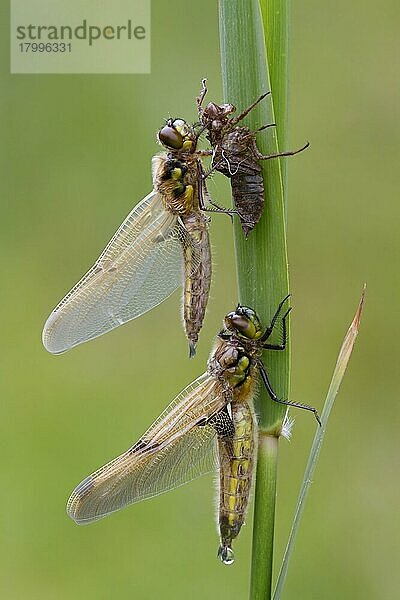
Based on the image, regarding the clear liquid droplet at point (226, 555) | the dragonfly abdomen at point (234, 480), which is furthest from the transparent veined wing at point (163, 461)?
the clear liquid droplet at point (226, 555)

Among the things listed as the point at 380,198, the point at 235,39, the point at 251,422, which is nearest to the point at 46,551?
the point at 251,422

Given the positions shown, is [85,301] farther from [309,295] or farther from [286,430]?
[309,295]

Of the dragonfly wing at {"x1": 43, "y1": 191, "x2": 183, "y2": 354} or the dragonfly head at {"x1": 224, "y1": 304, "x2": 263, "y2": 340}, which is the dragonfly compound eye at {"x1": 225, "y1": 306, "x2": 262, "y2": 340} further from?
the dragonfly wing at {"x1": 43, "y1": 191, "x2": 183, "y2": 354}

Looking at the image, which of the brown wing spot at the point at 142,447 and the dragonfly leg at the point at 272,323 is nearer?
the dragonfly leg at the point at 272,323

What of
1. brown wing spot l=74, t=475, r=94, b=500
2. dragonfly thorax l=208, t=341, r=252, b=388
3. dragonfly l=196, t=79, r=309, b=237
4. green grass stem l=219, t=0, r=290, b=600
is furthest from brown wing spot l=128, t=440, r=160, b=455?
Answer: dragonfly l=196, t=79, r=309, b=237

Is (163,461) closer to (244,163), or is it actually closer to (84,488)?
(84,488)

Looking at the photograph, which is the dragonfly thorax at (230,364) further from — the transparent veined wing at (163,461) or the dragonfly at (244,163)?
the dragonfly at (244,163)
